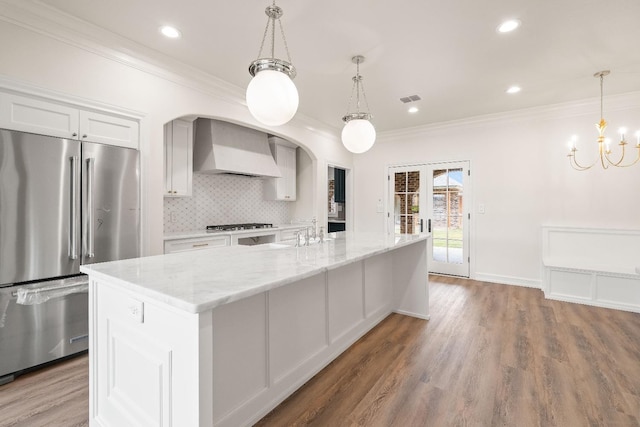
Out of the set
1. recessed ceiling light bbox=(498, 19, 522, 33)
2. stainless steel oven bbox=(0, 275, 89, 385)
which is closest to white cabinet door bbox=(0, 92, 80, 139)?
stainless steel oven bbox=(0, 275, 89, 385)

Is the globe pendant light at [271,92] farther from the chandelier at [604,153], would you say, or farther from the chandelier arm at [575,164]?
the chandelier arm at [575,164]

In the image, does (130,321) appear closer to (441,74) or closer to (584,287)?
(441,74)

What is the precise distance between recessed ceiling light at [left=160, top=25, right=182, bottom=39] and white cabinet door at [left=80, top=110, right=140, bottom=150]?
0.81 metres

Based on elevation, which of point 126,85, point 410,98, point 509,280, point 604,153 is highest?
point 410,98

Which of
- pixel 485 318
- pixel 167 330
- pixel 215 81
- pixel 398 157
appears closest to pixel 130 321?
pixel 167 330

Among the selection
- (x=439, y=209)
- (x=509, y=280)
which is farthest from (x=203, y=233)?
(x=509, y=280)

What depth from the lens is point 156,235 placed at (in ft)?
9.62

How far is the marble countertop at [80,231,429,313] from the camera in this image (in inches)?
43.8

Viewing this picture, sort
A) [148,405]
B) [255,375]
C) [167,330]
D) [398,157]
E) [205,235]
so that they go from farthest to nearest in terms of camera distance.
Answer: [398,157]
[205,235]
[255,375]
[148,405]
[167,330]

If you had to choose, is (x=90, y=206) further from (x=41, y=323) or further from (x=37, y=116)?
(x=41, y=323)

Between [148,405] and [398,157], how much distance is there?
5.33 metres

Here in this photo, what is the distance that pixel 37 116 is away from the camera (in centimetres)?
221

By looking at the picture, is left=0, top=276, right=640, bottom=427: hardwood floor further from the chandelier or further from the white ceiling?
the white ceiling

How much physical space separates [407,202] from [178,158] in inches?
154
